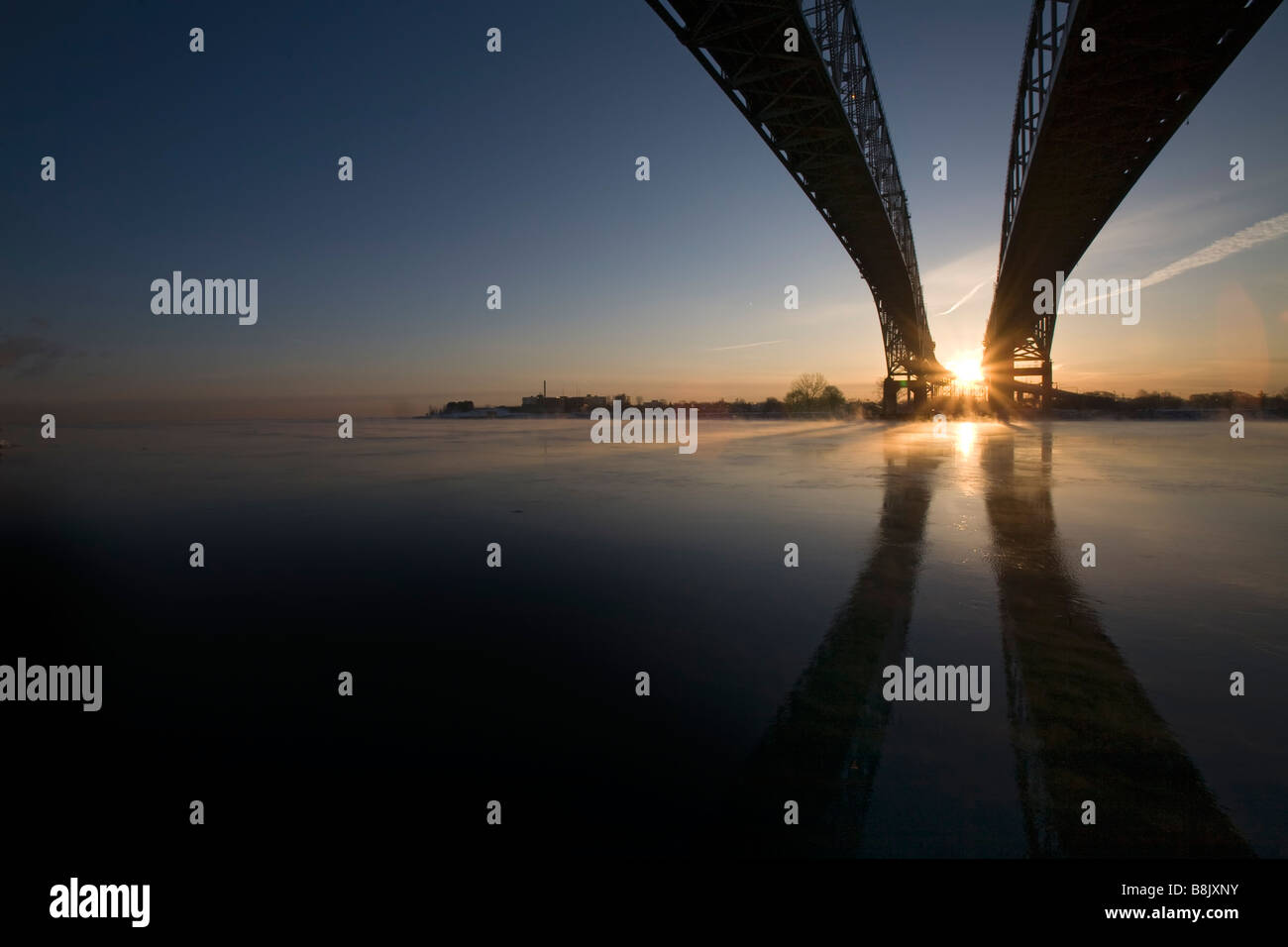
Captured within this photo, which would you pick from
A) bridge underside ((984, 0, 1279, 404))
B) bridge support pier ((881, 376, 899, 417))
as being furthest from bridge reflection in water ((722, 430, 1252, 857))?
bridge support pier ((881, 376, 899, 417))

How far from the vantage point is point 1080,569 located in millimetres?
7500

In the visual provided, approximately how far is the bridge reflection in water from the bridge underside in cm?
1446

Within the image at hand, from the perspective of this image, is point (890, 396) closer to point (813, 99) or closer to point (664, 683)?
point (813, 99)

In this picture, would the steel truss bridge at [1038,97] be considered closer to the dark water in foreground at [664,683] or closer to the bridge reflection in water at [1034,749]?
the dark water in foreground at [664,683]

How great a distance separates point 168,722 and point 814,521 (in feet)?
31.7

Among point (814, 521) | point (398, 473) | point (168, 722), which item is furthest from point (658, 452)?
point (168, 722)

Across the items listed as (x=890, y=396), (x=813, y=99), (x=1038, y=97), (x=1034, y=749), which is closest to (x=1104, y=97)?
(x=1038, y=97)

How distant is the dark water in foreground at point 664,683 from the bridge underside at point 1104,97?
1097 centimetres

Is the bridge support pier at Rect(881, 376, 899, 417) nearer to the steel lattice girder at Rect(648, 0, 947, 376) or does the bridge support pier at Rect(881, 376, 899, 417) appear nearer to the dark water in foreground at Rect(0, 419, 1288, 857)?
the steel lattice girder at Rect(648, 0, 947, 376)

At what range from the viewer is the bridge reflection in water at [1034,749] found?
2.90 metres

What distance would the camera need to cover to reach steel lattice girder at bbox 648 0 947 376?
15.0 metres
